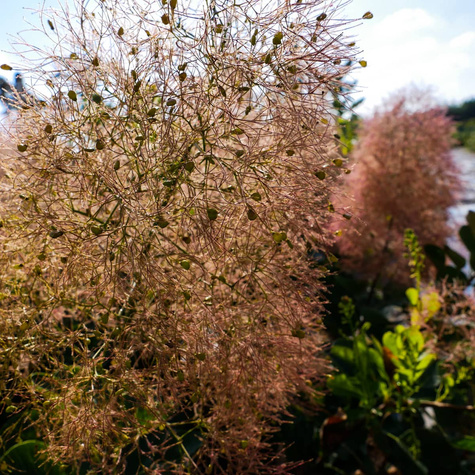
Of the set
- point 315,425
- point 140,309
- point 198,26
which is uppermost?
point 198,26

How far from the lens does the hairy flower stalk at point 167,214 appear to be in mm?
653

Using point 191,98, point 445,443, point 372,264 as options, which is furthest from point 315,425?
point 191,98

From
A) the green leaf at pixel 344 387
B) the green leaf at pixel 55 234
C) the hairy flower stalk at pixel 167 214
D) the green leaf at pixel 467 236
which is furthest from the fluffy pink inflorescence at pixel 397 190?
the green leaf at pixel 55 234

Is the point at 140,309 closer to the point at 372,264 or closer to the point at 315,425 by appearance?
the point at 315,425

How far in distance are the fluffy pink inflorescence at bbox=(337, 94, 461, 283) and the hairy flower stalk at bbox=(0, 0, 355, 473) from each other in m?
0.83

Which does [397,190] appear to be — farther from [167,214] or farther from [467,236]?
[167,214]

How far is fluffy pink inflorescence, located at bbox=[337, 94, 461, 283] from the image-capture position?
1540 mm

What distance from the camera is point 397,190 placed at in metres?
1.56

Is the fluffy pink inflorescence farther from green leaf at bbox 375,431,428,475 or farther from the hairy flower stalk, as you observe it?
the hairy flower stalk

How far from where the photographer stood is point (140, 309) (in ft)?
2.24

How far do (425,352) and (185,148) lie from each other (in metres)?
0.87

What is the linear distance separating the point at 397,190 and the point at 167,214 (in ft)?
3.63

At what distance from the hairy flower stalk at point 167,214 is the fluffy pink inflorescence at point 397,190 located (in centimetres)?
83

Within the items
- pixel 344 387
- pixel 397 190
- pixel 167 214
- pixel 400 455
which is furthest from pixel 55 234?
pixel 397 190
